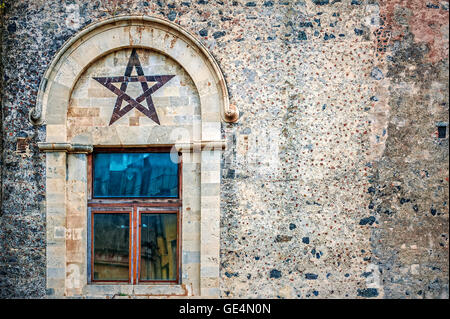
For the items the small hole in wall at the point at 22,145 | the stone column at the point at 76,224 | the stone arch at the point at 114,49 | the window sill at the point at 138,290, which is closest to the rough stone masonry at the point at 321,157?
the small hole in wall at the point at 22,145

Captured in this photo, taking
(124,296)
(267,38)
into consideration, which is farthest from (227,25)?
(124,296)

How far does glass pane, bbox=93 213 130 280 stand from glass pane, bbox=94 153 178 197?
34cm

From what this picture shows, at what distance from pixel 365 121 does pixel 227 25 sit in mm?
2140

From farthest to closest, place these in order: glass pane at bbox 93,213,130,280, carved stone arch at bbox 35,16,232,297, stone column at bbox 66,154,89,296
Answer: glass pane at bbox 93,213,130,280 < stone column at bbox 66,154,89,296 < carved stone arch at bbox 35,16,232,297

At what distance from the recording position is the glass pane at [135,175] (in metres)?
6.05

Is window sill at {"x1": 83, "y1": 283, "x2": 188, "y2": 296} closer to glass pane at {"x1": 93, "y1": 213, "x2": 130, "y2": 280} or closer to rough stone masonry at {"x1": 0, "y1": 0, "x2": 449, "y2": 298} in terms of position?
glass pane at {"x1": 93, "y1": 213, "x2": 130, "y2": 280}

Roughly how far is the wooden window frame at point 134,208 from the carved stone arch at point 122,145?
9 cm

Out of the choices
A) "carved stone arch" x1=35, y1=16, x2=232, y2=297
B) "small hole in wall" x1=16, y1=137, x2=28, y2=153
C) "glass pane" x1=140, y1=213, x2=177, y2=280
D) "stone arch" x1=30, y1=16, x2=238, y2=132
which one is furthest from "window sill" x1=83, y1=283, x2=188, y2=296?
"stone arch" x1=30, y1=16, x2=238, y2=132

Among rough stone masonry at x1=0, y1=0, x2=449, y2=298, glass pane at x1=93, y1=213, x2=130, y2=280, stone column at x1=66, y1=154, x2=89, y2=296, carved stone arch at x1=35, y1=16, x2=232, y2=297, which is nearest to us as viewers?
rough stone masonry at x1=0, y1=0, x2=449, y2=298

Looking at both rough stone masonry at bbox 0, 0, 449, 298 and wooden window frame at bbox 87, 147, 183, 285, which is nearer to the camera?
rough stone masonry at bbox 0, 0, 449, 298

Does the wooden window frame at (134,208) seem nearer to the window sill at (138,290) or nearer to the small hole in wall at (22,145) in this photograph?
the window sill at (138,290)

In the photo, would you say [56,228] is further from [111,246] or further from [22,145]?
[22,145]

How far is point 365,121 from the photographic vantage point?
579 centimetres

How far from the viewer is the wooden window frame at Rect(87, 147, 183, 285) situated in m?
5.99
